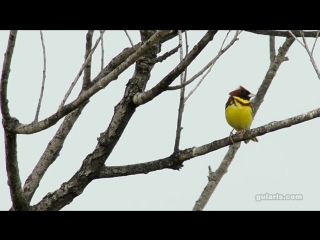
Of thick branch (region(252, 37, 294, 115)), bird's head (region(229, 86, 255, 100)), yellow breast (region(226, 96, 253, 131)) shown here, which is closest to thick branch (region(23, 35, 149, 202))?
thick branch (region(252, 37, 294, 115))

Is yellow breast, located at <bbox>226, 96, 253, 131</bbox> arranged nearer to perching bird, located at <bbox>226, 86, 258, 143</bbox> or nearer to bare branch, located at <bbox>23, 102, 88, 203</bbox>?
perching bird, located at <bbox>226, 86, 258, 143</bbox>

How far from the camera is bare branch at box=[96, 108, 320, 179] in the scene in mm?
2949

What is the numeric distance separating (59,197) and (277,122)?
60.1 inches

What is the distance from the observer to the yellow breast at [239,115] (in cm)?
506

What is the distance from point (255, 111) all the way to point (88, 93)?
2441mm

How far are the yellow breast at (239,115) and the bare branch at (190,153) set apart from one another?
170cm

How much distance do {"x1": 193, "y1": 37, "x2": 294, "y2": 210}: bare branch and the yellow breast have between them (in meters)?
0.22

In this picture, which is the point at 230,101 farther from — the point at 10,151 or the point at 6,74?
the point at 6,74

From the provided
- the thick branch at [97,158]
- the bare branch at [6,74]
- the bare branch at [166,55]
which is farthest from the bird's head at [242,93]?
the bare branch at [6,74]

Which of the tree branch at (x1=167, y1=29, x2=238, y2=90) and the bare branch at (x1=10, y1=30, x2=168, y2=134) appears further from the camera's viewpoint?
the tree branch at (x1=167, y1=29, x2=238, y2=90)

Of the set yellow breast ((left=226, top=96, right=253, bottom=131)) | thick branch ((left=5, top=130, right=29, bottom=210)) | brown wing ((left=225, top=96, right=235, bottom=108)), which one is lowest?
thick branch ((left=5, top=130, right=29, bottom=210))

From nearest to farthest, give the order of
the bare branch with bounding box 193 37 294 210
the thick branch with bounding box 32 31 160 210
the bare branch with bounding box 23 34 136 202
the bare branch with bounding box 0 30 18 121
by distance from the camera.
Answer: the bare branch with bounding box 0 30 18 121, the thick branch with bounding box 32 31 160 210, the bare branch with bounding box 23 34 136 202, the bare branch with bounding box 193 37 294 210
